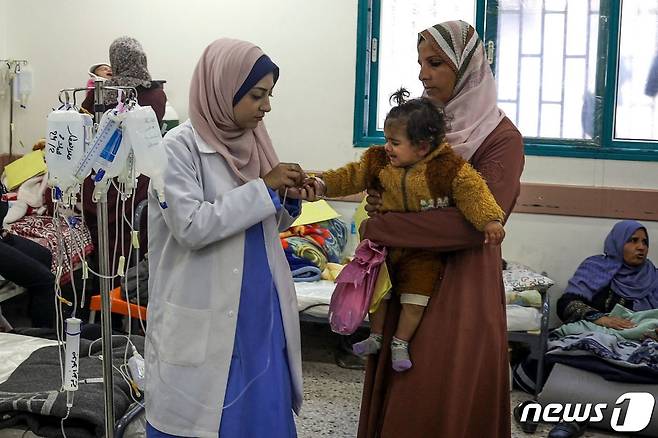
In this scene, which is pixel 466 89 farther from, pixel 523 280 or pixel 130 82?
pixel 130 82

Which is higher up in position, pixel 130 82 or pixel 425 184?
pixel 130 82

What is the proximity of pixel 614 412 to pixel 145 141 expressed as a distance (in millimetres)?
2495

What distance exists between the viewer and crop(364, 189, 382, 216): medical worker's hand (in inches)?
97.8

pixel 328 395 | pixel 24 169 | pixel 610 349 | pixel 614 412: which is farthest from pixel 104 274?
pixel 24 169

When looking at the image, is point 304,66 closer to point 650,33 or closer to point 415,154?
point 650,33

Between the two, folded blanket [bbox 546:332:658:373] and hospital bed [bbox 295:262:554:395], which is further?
hospital bed [bbox 295:262:554:395]

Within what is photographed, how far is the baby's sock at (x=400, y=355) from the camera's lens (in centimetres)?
243

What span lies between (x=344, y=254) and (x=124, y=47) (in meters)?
1.58

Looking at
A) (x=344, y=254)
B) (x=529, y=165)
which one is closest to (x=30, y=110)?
(x=344, y=254)

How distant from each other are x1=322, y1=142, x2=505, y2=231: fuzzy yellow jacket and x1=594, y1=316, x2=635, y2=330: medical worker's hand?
1975 mm

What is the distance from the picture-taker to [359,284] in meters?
2.48

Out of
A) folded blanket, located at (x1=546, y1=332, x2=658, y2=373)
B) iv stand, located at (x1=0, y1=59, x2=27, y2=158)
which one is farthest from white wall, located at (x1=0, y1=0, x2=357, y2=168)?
folded blanket, located at (x1=546, y1=332, x2=658, y2=373)

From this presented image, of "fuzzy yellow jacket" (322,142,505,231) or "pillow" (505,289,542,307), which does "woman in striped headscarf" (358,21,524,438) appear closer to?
"fuzzy yellow jacket" (322,142,505,231)

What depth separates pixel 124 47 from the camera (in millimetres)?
4512
